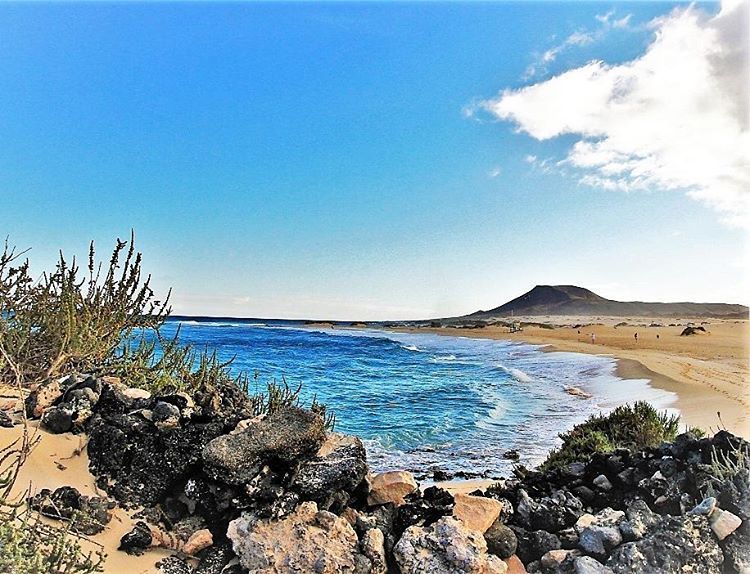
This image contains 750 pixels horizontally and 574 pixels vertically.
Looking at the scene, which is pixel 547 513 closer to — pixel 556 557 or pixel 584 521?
pixel 584 521

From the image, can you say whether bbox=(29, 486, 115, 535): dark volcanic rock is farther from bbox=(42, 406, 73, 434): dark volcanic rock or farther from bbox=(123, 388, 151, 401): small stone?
bbox=(123, 388, 151, 401): small stone

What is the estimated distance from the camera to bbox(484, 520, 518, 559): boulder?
4.07 metres

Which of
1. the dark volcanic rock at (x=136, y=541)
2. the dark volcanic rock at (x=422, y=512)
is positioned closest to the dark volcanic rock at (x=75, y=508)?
the dark volcanic rock at (x=136, y=541)

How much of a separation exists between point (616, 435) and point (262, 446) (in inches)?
243

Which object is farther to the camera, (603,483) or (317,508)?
(603,483)

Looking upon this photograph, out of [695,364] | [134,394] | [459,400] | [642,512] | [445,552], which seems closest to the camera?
[445,552]

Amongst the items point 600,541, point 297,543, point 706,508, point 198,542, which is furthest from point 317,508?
point 706,508

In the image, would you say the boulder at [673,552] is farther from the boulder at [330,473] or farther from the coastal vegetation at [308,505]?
the boulder at [330,473]

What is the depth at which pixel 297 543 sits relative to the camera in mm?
→ 3617

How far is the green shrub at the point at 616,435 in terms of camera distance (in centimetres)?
802

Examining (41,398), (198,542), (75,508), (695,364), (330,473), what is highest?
(41,398)

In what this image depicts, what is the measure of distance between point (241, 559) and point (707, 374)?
19162 millimetres

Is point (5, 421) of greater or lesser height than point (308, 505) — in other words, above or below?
above

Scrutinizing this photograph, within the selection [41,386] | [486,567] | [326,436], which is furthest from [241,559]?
[41,386]
